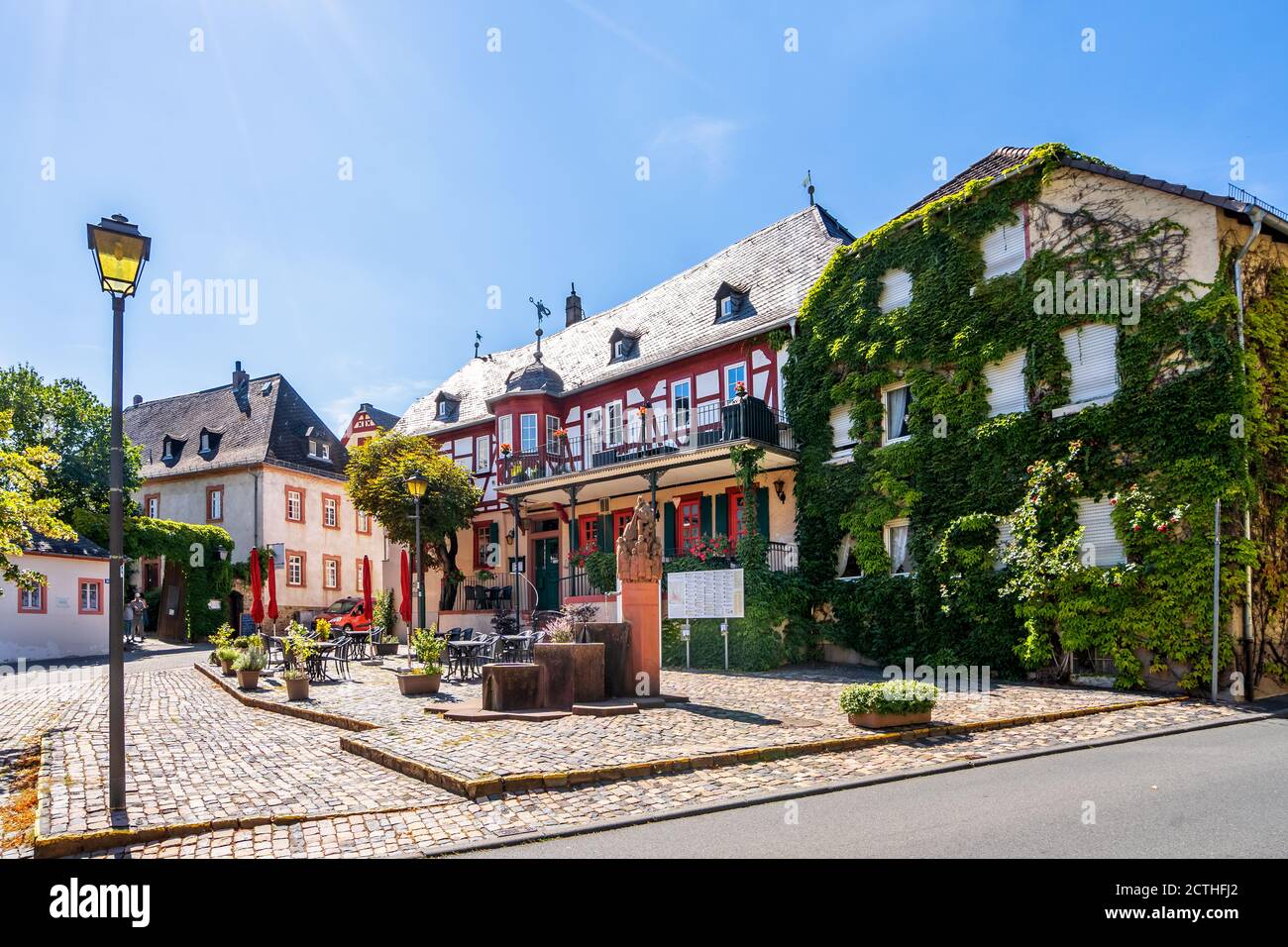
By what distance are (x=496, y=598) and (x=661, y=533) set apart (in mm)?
6439

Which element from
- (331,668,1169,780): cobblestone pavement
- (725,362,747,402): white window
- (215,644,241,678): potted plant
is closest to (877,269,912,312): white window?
(725,362,747,402): white window

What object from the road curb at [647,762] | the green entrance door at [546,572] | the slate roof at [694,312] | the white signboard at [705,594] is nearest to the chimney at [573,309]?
the slate roof at [694,312]

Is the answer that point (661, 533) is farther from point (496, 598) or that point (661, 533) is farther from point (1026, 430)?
point (1026, 430)

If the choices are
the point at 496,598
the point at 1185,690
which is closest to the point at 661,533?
the point at 496,598

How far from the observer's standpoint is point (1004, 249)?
18281mm

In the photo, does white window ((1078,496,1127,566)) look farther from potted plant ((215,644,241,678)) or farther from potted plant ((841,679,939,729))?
potted plant ((215,644,241,678))

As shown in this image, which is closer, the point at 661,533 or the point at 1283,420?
the point at 1283,420

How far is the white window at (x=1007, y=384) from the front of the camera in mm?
17547

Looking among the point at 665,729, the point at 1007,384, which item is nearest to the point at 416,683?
the point at 665,729

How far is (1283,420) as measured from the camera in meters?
15.2

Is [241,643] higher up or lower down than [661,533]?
lower down

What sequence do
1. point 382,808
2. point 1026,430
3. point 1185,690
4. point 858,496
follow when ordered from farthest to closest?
point 858,496, point 1026,430, point 1185,690, point 382,808

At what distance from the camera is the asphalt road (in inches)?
228

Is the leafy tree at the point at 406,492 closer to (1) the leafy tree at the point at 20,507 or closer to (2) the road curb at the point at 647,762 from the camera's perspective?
(1) the leafy tree at the point at 20,507
